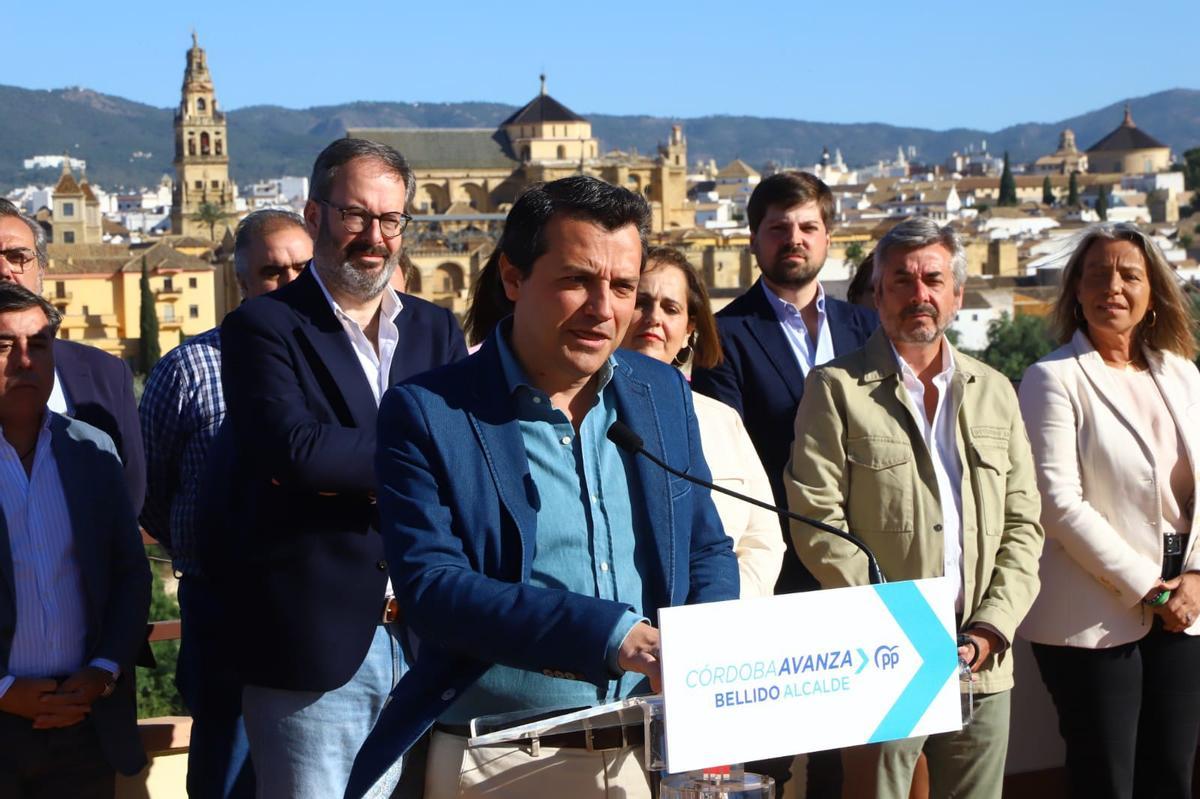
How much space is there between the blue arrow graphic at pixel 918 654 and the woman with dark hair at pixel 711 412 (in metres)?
0.67

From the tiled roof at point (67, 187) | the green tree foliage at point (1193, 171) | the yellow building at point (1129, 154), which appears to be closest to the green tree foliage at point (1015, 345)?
the tiled roof at point (67, 187)

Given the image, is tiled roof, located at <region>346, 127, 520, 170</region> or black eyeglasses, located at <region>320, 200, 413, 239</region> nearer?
black eyeglasses, located at <region>320, 200, 413, 239</region>

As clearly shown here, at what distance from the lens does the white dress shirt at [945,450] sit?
2961mm

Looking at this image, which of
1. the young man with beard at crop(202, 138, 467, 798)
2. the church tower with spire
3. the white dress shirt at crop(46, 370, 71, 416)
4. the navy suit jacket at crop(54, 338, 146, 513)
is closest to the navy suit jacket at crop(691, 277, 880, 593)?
the young man with beard at crop(202, 138, 467, 798)

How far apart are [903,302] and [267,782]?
4.78 ft

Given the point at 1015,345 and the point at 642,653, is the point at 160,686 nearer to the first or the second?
the point at 642,653

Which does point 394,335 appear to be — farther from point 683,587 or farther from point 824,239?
point 824,239

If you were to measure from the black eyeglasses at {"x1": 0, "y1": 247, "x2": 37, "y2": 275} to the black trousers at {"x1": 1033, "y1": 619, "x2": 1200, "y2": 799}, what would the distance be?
2221 millimetres

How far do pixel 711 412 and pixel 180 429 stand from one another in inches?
41.8

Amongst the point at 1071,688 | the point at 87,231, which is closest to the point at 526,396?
the point at 1071,688

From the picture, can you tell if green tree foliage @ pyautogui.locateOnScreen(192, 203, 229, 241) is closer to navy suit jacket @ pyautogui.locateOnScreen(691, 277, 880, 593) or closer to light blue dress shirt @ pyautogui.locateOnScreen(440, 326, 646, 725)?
navy suit jacket @ pyautogui.locateOnScreen(691, 277, 880, 593)

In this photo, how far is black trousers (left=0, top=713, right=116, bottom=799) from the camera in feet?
9.04

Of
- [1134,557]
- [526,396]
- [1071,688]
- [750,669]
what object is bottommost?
[1071,688]

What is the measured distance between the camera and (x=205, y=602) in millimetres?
2715
